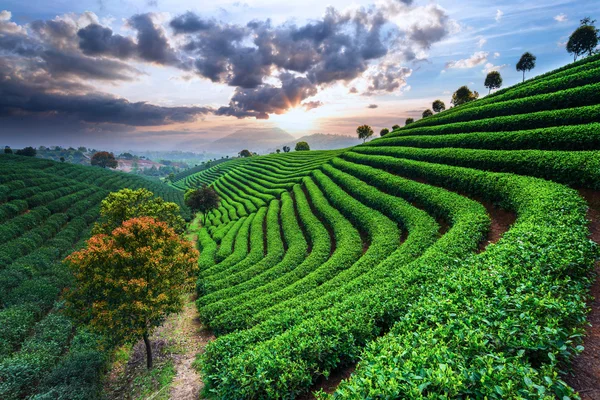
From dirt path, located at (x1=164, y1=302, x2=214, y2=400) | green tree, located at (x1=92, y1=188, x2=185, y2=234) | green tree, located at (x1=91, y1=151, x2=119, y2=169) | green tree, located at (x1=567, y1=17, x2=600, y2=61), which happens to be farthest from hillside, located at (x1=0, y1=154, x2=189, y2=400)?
green tree, located at (x1=91, y1=151, x2=119, y2=169)

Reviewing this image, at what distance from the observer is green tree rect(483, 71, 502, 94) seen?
6281cm

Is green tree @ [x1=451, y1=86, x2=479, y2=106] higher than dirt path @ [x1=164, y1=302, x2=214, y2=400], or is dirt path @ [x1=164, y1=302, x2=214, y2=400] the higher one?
green tree @ [x1=451, y1=86, x2=479, y2=106]

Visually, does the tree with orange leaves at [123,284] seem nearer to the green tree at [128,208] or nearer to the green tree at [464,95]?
the green tree at [128,208]

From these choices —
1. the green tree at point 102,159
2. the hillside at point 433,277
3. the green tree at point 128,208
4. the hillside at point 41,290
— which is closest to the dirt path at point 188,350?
the hillside at point 433,277

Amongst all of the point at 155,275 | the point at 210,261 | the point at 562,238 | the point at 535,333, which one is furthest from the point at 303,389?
the point at 210,261

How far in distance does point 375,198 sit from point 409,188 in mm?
3374

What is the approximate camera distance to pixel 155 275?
14.7 metres

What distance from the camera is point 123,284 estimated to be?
13.2 metres

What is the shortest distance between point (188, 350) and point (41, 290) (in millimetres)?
16499

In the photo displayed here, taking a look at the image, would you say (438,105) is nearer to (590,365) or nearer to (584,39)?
(584,39)

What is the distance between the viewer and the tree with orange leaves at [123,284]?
43.0 feet

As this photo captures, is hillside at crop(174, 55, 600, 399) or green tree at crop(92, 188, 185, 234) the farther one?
green tree at crop(92, 188, 185, 234)

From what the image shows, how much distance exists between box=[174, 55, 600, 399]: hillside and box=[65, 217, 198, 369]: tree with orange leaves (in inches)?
163

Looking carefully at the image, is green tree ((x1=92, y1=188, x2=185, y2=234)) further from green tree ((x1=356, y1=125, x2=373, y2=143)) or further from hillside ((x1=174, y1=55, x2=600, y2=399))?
green tree ((x1=356, y1=125, x2=373, y2=143))
